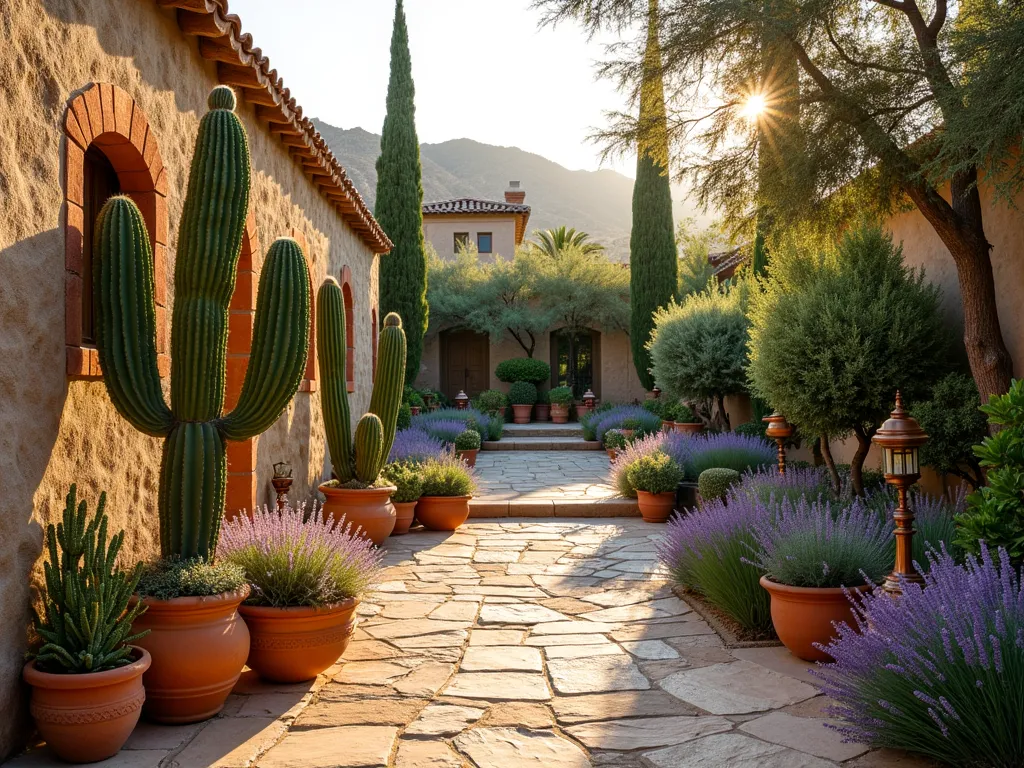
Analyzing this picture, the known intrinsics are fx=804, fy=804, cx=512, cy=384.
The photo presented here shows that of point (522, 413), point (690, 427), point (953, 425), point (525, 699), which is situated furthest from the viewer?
point (522, 413)

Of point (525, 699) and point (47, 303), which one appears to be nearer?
point (47, 303)

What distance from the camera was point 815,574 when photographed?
4.47 metres

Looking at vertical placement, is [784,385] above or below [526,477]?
above

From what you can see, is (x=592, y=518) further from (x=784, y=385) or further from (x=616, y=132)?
(x=616, y=132)

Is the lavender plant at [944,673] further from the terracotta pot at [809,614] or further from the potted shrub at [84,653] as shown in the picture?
the potted shrub at [84,653]

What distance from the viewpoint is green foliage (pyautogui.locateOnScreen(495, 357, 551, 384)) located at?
2167 cm

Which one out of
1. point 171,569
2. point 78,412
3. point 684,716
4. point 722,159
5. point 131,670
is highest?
point 722,159

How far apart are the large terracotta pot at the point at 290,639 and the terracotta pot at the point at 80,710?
93 cm

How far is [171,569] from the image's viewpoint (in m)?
3.76

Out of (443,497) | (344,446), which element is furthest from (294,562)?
(443,497)

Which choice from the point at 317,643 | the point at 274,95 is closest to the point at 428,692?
the point at 317,643

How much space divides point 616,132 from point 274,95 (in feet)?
9.66

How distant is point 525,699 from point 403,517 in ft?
14.8

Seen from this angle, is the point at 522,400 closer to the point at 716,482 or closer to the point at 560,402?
the point at 560,402
